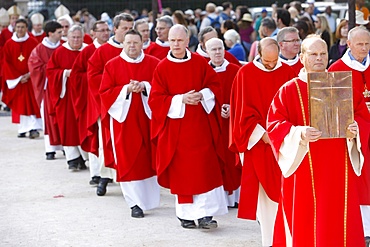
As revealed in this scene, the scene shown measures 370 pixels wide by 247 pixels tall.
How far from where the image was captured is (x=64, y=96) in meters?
12.7

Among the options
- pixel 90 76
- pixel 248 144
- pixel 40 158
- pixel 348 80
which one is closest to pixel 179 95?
pixel 248 144

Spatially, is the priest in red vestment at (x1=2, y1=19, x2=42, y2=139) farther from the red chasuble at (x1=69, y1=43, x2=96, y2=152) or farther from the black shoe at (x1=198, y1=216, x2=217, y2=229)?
the black shoe at (x1=198, y1=216, x2=217, y2=229)

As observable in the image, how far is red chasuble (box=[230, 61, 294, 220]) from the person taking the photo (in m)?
8.09

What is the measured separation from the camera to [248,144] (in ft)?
26.6

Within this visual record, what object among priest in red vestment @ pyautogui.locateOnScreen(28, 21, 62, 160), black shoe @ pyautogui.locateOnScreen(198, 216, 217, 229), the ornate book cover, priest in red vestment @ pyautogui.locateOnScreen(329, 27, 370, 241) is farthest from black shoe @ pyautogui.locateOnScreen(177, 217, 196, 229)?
priest in red vestment @ pyautogui.locateOnScreen(28, 21, 62, 160)

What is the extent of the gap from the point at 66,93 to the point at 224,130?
3.52m

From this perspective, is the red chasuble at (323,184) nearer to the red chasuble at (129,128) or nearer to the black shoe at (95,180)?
the red chasuble at (129,128)

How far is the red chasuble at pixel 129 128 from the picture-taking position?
9820 mm

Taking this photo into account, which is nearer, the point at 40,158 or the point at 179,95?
the point at 179,95

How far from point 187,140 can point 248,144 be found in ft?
3.63

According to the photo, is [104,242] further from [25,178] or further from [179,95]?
[25,178]

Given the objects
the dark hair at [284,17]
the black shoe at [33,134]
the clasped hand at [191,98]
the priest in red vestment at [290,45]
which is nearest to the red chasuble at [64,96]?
the dark hair at [284,17]

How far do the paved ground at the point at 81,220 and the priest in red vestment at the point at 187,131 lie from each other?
0.28 m

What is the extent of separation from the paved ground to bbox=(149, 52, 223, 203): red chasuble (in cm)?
46
